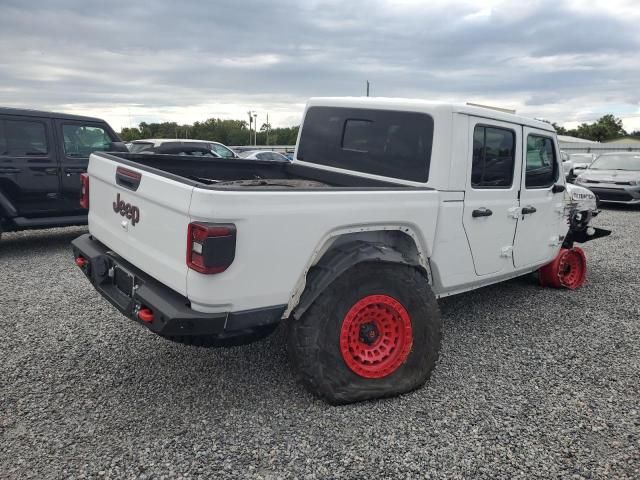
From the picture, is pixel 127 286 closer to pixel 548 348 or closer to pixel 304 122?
pixel 304 122

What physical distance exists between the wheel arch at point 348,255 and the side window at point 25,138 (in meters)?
5.83

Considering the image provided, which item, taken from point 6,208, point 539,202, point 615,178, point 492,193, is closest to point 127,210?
point 492,193

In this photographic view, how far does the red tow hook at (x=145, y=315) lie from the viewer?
2732 millimetres

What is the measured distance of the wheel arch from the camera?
111 inches

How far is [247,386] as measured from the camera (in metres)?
3.32

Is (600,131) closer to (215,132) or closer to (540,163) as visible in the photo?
(215,132)

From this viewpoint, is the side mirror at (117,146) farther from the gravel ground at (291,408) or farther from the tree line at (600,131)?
the tree line at (600,131)

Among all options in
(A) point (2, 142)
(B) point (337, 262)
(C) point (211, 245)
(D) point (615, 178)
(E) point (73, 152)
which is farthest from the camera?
(D) point (615, 178)

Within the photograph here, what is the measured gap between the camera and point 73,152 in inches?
290

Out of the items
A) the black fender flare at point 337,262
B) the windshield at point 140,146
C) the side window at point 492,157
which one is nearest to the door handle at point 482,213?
Result: the side window at point 492,157

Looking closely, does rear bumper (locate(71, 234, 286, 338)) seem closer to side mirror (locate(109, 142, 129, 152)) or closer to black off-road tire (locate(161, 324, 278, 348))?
black off-road tire (locate(161, 324, 278, 348))

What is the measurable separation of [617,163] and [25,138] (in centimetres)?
1418

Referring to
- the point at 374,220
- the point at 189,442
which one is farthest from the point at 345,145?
the point at 189,442

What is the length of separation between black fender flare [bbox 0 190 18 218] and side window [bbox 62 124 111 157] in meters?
1.03
